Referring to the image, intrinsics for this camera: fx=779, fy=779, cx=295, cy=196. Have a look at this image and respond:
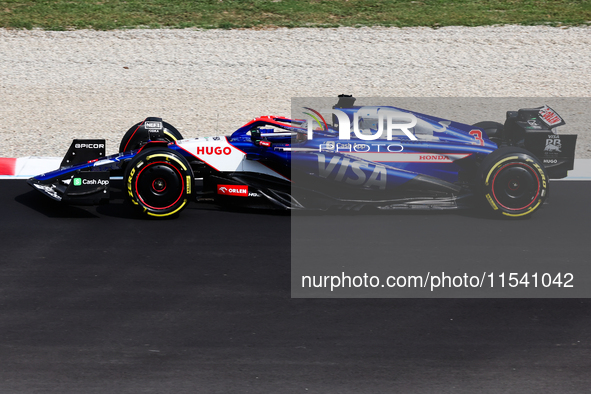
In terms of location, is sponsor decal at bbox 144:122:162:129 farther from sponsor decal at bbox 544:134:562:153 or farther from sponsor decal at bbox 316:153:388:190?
sponsor decal at bbox 544:134:562:153

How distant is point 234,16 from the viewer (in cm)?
2194

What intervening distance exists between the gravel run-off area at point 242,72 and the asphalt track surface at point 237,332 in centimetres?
651

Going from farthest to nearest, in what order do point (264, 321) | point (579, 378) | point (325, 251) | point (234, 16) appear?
1. point (234, 16)
2. point (325, 251)
3. point (264, 321)
4. point (579, 378)

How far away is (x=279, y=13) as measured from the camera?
2216cm

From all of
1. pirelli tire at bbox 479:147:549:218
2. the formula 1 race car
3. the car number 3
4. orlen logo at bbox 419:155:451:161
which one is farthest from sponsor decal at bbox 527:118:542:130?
orlen logo at bbox 419:155:451:161

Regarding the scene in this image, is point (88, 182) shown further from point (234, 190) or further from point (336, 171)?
point (336, 171)

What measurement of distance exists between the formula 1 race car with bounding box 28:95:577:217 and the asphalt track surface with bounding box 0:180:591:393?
1138mm

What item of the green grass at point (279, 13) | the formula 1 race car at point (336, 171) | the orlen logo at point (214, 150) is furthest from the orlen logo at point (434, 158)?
the green grass at point (279, 13)

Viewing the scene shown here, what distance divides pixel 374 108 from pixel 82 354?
5.40 meters

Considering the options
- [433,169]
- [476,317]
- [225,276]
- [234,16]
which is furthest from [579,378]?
[234,16]

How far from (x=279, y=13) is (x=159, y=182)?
46.4 ft

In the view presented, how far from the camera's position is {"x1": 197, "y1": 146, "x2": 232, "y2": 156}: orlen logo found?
31.0 ft

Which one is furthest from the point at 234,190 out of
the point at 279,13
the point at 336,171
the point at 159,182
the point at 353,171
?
the point at 279,13

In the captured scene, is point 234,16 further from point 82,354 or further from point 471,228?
point 82,354
